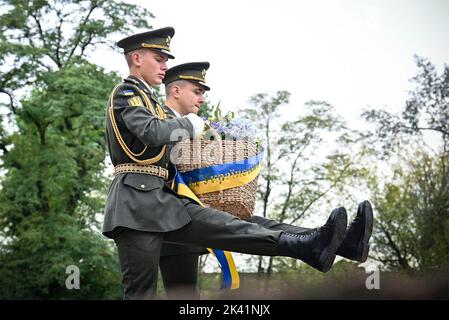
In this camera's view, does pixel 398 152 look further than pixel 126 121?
Yes

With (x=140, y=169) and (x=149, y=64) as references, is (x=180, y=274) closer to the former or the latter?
(x=140, y=169)

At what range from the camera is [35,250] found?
16875 millimetres

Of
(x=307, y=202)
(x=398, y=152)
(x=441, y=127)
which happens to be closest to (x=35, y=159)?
(x=307, y=202)

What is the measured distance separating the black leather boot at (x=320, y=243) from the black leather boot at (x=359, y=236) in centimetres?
17

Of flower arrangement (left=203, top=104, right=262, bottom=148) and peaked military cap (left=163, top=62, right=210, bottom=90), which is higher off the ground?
peaked military cap (left=163, top=62, right=210, bottom=90)

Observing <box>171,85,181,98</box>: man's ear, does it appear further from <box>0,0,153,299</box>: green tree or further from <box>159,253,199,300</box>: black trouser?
<box>0,0,153,299</box>: green tree

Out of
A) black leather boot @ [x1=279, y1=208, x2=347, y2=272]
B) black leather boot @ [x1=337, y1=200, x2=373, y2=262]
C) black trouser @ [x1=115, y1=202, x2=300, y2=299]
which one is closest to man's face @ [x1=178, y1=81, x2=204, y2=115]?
black trouser @ [x1=115, y1=202, x2=300, y2=299]

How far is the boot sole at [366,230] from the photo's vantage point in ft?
12.7

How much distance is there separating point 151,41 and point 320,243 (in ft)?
4.94

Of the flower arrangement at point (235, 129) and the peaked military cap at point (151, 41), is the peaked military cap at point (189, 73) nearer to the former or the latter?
the peaked military cap at point (151, 41)

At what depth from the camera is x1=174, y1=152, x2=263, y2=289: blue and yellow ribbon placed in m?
4.05

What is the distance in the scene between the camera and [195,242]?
4.02 metres

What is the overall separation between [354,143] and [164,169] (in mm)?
16144
